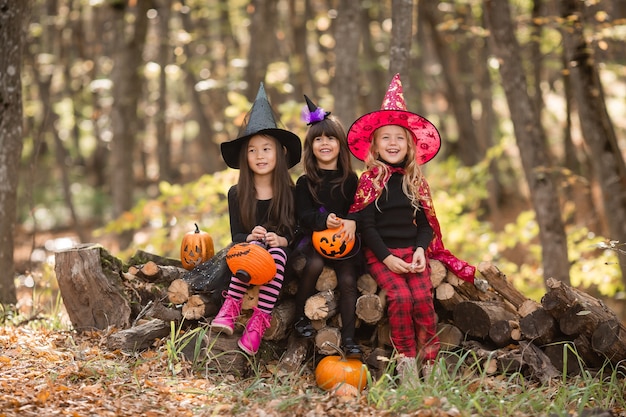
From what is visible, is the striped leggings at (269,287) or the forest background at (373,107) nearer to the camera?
the striped leggings at (269,287)

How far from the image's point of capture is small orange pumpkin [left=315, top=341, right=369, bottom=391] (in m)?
5.03

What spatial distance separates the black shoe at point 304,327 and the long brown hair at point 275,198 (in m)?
0.71

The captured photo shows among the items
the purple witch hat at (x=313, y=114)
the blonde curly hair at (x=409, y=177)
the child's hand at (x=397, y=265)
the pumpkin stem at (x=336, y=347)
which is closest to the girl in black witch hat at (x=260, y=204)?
the purple witch hat at (x=313, y=114)

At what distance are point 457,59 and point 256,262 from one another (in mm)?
13822

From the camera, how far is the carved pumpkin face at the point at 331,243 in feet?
17.4

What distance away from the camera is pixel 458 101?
15062 mm

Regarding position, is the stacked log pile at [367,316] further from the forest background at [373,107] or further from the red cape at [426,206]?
the forest background at [373,107]

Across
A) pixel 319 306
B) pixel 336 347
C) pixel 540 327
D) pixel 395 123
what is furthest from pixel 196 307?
pixel 540 327

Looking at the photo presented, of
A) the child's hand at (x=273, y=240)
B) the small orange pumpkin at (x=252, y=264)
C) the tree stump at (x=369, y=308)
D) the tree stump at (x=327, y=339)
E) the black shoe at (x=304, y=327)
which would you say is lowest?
the tree stump at (x=327, y=339)

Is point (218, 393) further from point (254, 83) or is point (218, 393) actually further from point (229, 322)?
point (254, 83)

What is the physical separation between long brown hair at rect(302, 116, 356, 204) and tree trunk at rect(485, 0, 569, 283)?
3138 mm

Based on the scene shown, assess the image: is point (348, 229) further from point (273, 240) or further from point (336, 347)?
point (336, 347)

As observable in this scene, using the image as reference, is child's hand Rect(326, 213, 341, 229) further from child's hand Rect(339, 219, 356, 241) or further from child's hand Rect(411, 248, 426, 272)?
child's hand Rect(411, 248, 426, 272)

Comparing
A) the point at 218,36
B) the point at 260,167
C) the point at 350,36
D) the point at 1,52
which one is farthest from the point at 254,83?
the point at 218,36
